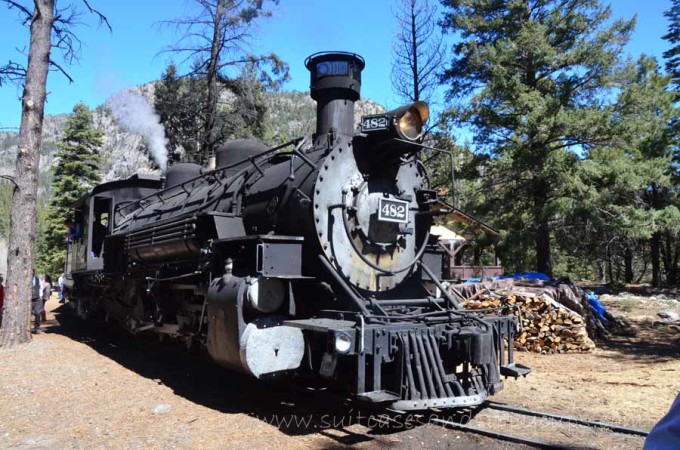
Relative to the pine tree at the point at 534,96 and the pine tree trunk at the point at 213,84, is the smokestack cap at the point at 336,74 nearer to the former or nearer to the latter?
the pine tree at the point at 534,96

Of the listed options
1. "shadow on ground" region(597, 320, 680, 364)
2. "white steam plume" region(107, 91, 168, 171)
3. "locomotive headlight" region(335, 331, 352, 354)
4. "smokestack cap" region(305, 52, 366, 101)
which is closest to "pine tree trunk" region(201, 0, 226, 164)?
"white steam plume" region(107, 91, 168, 171)

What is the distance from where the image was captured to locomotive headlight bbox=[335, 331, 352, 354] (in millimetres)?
4762

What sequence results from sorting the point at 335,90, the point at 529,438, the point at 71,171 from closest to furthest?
the point at 529,438 → the point at 335,90 → the point at 71,171

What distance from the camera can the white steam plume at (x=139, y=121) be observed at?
759 inches

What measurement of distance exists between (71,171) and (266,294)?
1357 inches

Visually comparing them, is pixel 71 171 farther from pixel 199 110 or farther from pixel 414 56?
pixel 414 56

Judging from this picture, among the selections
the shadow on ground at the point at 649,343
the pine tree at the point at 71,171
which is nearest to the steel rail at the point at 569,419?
the shadow on ground at the point at 649,343

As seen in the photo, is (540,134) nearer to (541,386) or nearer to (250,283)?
(541,386)

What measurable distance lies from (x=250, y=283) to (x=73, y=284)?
10346 mm

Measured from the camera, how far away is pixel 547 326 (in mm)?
10328

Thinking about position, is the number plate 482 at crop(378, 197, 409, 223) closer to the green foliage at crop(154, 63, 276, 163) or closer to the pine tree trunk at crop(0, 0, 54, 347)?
the pine tree trunk at crop(0, 0, 54, 347)

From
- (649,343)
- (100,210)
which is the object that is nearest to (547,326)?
(649,343)

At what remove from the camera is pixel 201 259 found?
6.60 metres

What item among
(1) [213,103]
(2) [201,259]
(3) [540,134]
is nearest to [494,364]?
(2) [201,259]
